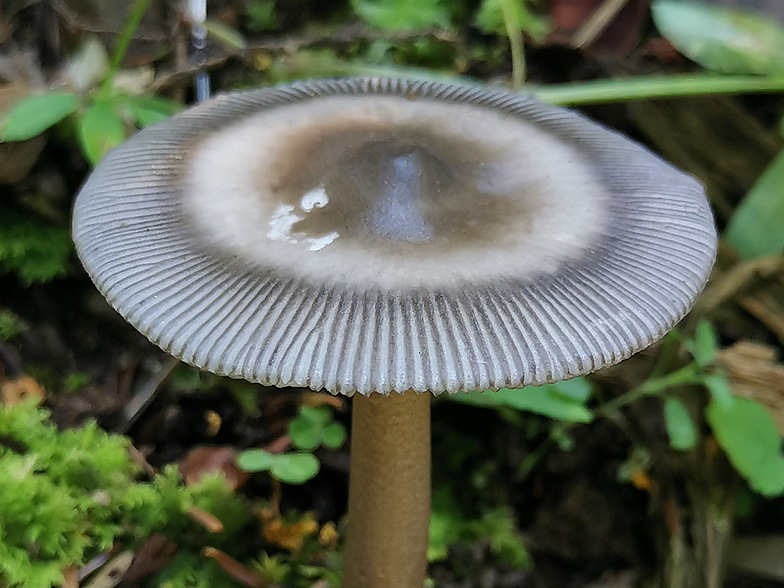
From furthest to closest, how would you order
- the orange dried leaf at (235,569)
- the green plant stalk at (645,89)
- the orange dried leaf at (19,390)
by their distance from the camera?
the green plant stalk at (645,89) → the orange dried leaf at (19,390) → the orange dried leaf at (235,569)

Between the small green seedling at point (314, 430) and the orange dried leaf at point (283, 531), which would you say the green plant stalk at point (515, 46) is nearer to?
the small green seedling at point (314, 430)

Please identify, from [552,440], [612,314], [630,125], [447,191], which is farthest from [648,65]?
[612,314]

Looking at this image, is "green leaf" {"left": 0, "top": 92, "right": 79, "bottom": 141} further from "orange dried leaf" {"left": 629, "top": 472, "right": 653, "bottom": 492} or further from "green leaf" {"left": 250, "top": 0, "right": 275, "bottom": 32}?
"orange dried leaf" {"left": 629, "top": 472, "right": 653, "bottom": 492}

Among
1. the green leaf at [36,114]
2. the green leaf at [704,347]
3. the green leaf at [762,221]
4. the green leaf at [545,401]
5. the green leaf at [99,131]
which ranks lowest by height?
the green leaf at [545,401]

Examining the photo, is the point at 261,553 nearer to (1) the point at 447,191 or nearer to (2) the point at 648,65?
(1) the point at 447,191

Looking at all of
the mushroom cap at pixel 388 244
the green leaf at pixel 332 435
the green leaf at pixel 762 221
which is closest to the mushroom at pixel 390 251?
the mushroom cap at pixel 388 244

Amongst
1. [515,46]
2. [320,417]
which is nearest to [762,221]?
[515,46]
